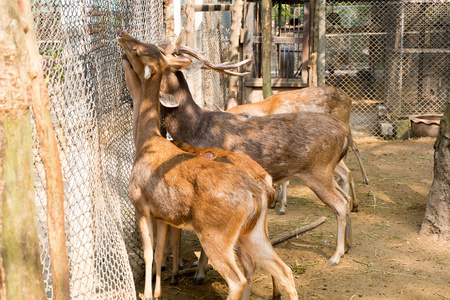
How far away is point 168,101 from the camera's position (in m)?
4.95

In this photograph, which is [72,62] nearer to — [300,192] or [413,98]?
[300,192]

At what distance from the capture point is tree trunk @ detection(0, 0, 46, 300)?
75.8 inches

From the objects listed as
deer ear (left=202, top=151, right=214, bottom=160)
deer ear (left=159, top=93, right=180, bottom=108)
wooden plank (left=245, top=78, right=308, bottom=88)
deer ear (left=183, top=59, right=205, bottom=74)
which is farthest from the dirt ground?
wooden plank (left=245, top=78, right=308, bottom=88)

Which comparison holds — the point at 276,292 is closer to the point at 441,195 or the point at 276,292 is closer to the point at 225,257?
the point at 225,257

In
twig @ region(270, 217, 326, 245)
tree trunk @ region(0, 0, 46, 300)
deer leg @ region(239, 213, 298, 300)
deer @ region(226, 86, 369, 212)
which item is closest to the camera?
tree trunk @ region(0, 0, 46, 300)

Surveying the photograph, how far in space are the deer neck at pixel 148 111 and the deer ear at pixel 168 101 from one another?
36 cm

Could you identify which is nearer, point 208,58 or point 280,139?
point 280,139

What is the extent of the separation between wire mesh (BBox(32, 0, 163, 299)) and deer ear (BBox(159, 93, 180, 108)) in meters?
0.40

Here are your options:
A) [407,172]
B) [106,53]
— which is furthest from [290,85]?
[106,53]

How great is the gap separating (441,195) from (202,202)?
319 centimetres

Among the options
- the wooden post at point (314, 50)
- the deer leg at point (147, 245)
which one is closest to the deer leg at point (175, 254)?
the deer leg at point (147, 245)

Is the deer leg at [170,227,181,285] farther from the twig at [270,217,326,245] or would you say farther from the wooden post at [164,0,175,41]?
the wooden post at [164,0,175,41]

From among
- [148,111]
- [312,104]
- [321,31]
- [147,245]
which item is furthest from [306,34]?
[147,245]

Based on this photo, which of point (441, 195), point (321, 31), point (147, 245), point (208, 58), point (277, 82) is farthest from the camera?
point (277, 82)
